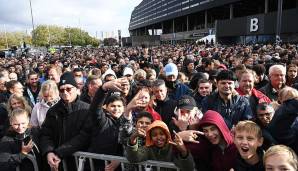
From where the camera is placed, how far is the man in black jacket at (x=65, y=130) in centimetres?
412

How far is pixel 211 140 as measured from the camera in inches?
134

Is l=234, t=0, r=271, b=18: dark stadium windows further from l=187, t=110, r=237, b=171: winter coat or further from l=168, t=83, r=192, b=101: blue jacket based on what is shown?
l=187, t=110, r=237, b=171: winter coat

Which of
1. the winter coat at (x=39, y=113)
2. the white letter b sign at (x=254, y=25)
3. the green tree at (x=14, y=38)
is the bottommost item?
the winter coat at (x=39, y=113)

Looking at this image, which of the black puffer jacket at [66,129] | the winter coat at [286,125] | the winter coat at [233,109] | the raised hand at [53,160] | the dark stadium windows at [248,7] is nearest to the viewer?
the winter coat at [286,125]

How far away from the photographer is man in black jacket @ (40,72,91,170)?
162 inches

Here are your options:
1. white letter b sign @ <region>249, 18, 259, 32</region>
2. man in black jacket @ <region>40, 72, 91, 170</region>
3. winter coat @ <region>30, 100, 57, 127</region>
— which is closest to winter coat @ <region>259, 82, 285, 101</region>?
man in black jacket @ <region>40, 72, 91, 170</region>

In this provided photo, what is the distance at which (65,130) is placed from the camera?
168 inches

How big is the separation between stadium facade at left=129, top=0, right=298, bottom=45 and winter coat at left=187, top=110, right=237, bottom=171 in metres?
19.8

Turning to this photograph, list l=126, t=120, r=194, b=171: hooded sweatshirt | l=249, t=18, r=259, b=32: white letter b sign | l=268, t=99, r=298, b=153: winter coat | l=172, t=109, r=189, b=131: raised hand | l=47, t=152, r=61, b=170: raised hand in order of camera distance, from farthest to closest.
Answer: l=249, t=18, r=259, b=32: white letter b sign, l=47, t=152, r=61, b=170: raised hand, l=172, t=109, r=189, b=131: raised hand, l=126, t=120, r=194, b=171: hooded sweatshirt, l=268, t=99, r=298, b=153: winter coat

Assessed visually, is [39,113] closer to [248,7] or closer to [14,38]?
[248,7]

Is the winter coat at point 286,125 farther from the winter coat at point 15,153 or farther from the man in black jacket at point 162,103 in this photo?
the winter coat at point 15,153

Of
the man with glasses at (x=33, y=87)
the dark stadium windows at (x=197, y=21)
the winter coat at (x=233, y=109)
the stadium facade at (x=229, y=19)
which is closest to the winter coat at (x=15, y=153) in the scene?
the winter coat at (x=233, y=109)

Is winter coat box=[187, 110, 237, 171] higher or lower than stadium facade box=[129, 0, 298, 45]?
lower

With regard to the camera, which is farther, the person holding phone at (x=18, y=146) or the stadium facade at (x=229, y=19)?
the stadium facade at (x=229, y=19)
